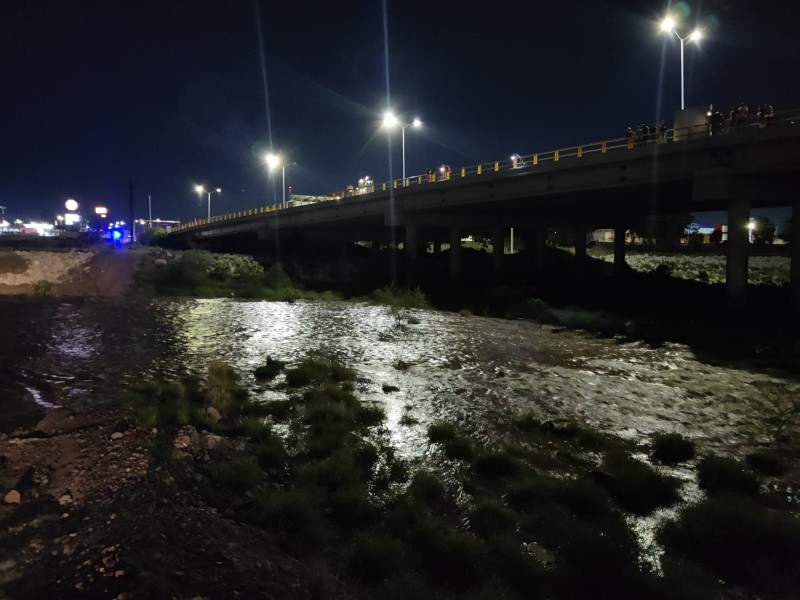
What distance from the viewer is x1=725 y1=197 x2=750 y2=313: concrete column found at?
28781mm

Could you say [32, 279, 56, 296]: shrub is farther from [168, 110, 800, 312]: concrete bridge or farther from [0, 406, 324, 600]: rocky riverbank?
[0, 406, 324, 600]: rocky riverbank

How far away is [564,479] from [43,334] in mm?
17065

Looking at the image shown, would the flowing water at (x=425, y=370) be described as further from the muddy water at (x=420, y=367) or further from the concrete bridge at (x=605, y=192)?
the concrete bridge at (x=605, y=192)

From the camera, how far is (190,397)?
10797 mm

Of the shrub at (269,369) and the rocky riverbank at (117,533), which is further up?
the shrub at (269,369)

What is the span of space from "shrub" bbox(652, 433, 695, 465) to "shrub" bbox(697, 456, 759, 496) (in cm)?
60

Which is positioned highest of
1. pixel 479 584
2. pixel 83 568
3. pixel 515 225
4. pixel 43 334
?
pixel 515 225

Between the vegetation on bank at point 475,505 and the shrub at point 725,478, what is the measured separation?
0.02m

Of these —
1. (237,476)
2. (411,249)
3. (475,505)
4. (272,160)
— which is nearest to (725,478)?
(475,505)

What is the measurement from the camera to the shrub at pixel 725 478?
26.9 feet

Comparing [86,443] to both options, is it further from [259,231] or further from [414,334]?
[259,231]

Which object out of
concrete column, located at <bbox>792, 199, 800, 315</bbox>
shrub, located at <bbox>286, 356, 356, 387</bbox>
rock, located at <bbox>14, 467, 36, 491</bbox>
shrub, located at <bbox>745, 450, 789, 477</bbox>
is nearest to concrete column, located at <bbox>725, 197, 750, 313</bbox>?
concrete column, located at <bbox>792, 199, 800, 315</bbox>

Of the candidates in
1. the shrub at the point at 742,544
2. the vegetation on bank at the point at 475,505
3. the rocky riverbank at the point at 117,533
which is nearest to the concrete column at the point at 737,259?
the vegetation on bank at the point at 475,505

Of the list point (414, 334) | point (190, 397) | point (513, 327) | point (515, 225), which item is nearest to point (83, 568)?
A: point (190, 397)
